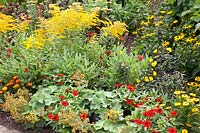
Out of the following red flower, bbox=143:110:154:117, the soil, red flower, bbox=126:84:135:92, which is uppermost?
red flower, bbox=126:84:135:92

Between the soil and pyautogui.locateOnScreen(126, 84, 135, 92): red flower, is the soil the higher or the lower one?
the lower one

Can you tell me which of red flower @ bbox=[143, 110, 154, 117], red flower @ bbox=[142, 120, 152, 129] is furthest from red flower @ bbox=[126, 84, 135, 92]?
red flower @ bbox=[142, 120, 152, 129]

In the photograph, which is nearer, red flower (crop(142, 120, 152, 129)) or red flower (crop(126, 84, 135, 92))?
red flower (crop(142, 120, 152, 129))

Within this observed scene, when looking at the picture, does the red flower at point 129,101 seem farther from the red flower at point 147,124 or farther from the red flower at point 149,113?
the red flower at point 147,124

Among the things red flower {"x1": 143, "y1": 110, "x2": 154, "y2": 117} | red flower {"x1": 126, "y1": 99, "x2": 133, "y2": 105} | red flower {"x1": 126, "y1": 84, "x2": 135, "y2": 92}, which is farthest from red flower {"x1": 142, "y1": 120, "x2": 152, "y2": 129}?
red flower {"x1": 126, "y1": 84, "x2": 135, "y2": 92}

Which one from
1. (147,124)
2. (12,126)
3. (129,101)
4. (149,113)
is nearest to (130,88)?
(129,101)

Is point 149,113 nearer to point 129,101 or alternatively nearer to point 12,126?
point 129,101

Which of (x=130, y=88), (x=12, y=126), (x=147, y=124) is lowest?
(x=12, y=126)

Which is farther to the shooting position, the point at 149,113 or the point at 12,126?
the point at 12,126

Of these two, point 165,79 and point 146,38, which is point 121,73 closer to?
point 165,79

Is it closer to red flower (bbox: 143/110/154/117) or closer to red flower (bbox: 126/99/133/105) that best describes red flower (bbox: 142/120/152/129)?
red flower (bbox: 143/110/154/117)

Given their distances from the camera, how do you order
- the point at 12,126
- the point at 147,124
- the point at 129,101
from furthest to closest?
the point at 12,126
the point at 129,101
the point at 147,124

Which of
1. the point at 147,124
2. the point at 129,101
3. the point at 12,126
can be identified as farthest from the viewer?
the point at 12,126

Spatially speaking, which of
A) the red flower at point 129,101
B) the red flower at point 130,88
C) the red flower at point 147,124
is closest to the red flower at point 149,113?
the red flower at point 147,124
